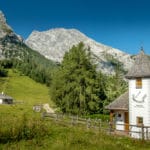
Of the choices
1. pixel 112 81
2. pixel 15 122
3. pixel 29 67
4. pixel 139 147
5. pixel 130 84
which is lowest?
pixel 139 147

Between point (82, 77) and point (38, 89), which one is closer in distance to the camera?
point (82, 77)

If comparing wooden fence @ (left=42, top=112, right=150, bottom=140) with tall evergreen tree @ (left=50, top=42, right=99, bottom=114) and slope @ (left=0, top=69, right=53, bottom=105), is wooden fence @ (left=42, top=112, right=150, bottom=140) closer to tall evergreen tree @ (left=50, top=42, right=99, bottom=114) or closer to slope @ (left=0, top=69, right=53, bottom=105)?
tall evergreen tree @ (left=50, top=42, right=99, bottom=114)

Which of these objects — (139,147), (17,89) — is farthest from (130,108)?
(17,89)

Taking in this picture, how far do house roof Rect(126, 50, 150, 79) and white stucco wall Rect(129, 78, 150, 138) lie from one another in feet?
2.22

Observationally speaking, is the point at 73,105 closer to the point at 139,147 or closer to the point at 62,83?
the point at 62,83

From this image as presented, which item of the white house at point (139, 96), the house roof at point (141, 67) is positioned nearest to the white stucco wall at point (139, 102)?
the white house at point (139, 96)

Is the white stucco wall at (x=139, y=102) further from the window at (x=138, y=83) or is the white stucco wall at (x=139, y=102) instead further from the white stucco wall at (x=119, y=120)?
the white stucco wall at (x=119, y=120)

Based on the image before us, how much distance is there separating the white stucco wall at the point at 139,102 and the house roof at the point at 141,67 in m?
0.68

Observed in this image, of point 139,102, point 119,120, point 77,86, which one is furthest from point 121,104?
point 77,86

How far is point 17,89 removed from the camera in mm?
147625

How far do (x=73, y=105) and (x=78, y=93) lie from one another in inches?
104

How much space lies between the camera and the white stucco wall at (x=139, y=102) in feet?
117

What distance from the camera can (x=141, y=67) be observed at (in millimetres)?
37188

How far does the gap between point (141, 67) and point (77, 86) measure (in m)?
25.4
